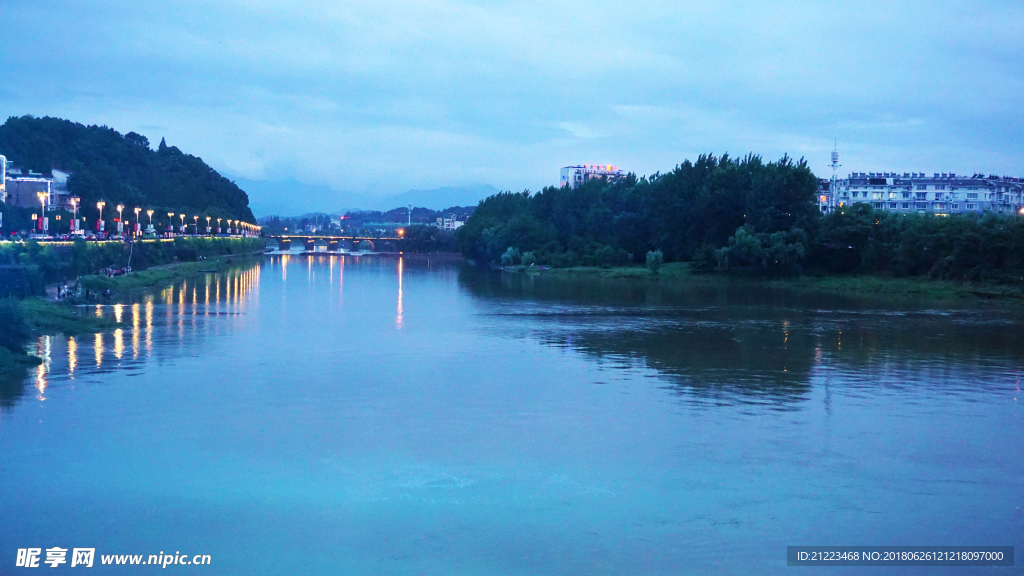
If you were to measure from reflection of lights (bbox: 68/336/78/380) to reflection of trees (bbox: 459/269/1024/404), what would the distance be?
10.8 meters

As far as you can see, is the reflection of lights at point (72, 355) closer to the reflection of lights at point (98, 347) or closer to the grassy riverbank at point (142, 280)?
the reflection of lights at point (98, 347)

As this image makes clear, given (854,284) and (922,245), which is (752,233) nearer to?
(854,284)

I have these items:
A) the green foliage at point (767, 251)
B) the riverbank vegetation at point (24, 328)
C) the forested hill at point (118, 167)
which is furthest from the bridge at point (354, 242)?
the riverbank vegetation at point (24, 328)

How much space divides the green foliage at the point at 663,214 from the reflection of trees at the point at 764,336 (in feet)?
34.7

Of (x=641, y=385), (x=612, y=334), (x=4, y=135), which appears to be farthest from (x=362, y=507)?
(x=4, y=135)

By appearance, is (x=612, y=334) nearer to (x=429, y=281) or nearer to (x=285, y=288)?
(x=285, y=288)

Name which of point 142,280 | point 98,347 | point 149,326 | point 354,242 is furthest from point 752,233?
point 354,242

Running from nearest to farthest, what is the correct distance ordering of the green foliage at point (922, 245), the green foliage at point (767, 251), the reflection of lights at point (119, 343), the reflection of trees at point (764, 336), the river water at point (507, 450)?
1. the river water at point (507, 450)
2. the reflection of trees at point (764, 336)
3. the reflection of lights at point (119, 343)
4. the green foliage at point (922, 245)
5. the green foliage at point (767, 251)

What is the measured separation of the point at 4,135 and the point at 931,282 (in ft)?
255

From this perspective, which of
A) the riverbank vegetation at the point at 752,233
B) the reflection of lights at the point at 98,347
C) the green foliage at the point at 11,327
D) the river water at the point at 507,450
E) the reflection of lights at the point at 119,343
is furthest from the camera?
the riverbank vegetation at the point at 752,233

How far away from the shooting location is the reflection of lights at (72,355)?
16.6m

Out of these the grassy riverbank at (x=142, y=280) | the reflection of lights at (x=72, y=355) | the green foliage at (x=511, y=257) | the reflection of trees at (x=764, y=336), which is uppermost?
the green foliage at (x=511, y=257)

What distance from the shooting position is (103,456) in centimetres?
1099

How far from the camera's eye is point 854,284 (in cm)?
4109
